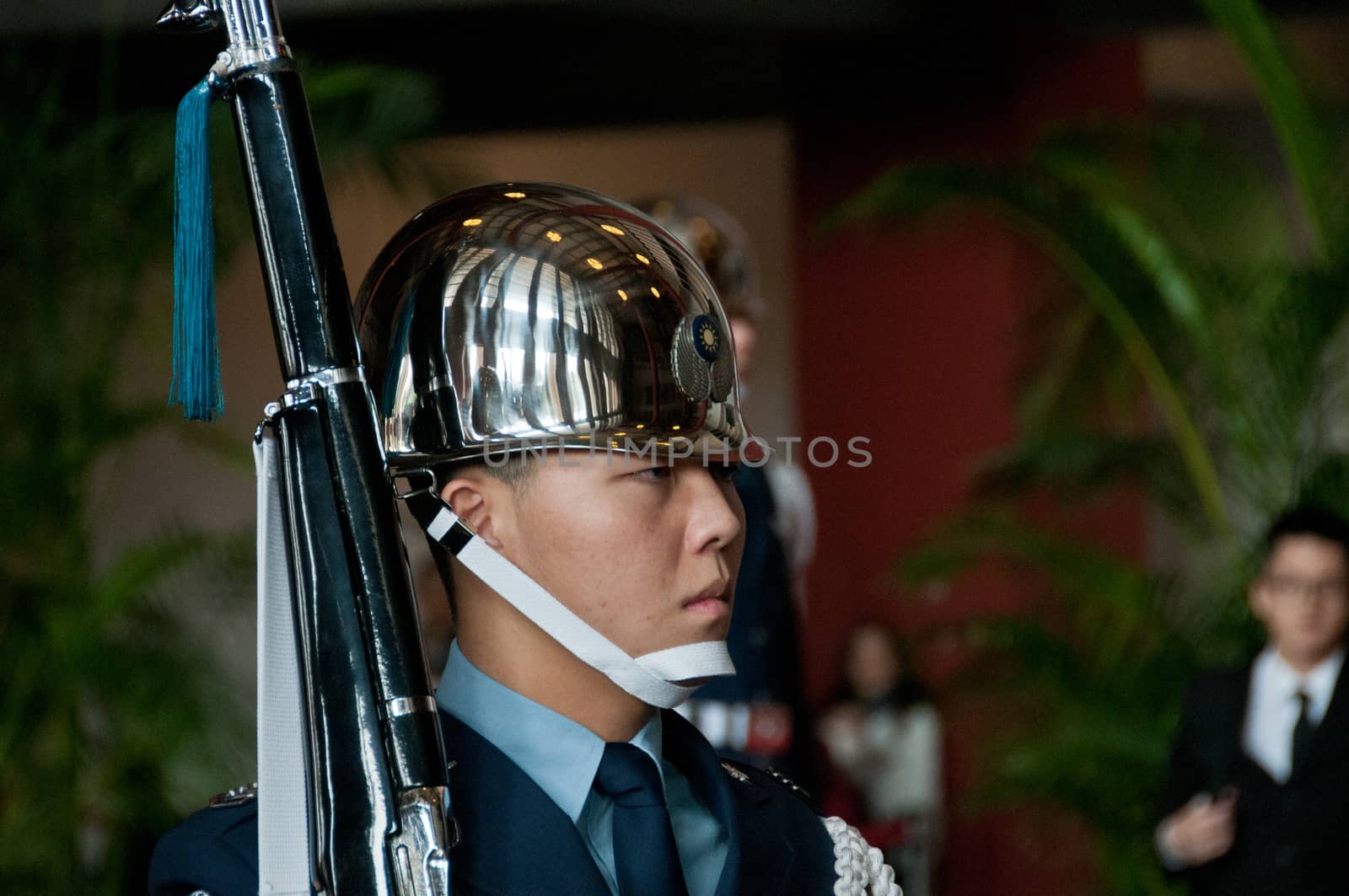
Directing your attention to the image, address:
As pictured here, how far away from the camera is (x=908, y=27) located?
5219 millimetres

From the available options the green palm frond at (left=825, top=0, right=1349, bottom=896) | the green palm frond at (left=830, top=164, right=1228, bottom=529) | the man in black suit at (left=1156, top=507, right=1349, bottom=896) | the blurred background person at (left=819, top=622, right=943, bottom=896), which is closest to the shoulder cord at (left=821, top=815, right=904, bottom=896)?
the man in black suit at (left=1156, top=507, right=1349, bottom=896)

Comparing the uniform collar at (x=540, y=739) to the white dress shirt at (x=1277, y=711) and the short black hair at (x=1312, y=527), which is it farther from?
the short black hair at (x=1312, y=527)

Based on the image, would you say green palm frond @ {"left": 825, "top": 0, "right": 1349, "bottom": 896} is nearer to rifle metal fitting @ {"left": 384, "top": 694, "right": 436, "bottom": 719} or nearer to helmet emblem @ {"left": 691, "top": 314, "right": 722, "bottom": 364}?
helmet emblem @ {"left": 691, "top": 314, "right": 722, "bottom": 364}

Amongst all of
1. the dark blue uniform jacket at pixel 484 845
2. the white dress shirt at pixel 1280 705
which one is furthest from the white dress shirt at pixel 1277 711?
the dark blue uniform jacket at pixel 484 845

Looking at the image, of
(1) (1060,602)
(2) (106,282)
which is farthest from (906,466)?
(2) (106,282)

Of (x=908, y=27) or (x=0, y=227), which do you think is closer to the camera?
(x=0, y=227)

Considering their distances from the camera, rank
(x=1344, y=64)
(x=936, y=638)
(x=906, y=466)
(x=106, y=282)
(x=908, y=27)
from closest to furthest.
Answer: (x=106, y=282) → (x=936, y=638) → (x=908, y=27) → (x=906, y=466) → (x=1344, y=64)

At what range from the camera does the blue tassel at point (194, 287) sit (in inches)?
46.3

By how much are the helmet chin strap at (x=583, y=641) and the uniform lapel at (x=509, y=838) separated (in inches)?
3.9

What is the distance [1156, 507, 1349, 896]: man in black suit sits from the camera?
9.50 feet

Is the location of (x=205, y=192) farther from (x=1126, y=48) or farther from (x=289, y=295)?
(x=1126, y=48)

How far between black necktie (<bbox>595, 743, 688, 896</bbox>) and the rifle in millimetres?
158

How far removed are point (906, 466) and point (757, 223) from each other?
2.24m

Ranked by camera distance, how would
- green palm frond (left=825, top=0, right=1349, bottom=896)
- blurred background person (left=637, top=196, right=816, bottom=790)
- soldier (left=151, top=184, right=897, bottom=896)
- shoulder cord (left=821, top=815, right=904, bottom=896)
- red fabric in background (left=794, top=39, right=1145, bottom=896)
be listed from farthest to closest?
red fabric in background (left=794, top=39, right=1145, bottom=896)
green palm frond (left=825, top=0, right=1349, bottom=896)
blurred background person (left=637, top=196, right=816, bottom=790)
shoulder cord (left=821, top=815, right=904, bottom=896)
soldier (left=151, top=184, right=897, bottom=896)
